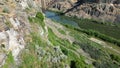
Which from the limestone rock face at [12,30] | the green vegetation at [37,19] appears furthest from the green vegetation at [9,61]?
A: the green vegetation at [37,19]

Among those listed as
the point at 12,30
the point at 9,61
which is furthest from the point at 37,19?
the point at 9,61

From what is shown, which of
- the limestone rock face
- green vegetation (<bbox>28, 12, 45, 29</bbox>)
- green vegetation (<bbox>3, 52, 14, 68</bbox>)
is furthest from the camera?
green vegetation (<bbox>28, 12, 45, 29</bbox>)

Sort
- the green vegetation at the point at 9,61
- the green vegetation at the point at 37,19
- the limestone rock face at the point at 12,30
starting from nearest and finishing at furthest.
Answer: the green vegetation at the point at 9,61
the limestone rock face at the point at 12,30
the green vegetation at the point at 37,19

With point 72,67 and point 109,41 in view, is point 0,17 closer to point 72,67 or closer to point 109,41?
point 72,67

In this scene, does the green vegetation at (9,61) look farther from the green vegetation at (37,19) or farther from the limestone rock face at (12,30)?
the green vegetation at (37,19)

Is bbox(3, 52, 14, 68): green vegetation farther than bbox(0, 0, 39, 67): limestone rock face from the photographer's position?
No

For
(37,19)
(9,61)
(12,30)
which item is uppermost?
(12,30)

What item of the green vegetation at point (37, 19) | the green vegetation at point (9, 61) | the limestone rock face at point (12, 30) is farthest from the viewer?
the green vegetation at point (37, 19)

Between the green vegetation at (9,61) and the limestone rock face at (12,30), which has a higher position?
the limestone rock face at (12,30)

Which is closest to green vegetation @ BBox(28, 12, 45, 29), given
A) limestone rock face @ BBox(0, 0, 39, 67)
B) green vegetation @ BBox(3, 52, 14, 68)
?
limestone rock face @ BBox(0, 0, 39, 67)

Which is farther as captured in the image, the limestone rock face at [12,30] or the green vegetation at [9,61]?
the limestone rock face at [12,30]

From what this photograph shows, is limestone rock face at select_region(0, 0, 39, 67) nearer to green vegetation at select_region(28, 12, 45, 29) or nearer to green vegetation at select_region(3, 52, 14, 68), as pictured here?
green vegetation at select_region(3, 52, 14, 68)

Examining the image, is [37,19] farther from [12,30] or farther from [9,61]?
[9,61]
